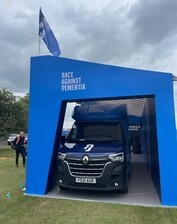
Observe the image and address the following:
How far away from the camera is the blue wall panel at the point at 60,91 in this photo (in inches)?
272

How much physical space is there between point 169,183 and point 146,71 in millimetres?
2958

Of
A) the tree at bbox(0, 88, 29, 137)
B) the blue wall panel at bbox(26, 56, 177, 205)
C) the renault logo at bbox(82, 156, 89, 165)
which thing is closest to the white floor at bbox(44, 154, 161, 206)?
the blue wall panel at bbox(26, 56, 177, 205)

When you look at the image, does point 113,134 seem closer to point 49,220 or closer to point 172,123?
point 172,123

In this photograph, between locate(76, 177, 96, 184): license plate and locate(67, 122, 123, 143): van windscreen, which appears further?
locate(67, 122, 123, 143): van windscreen

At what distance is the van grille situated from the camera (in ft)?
22.9

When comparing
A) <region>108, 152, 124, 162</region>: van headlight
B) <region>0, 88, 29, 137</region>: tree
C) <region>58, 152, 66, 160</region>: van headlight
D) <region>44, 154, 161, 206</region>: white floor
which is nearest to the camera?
<region>44, 154, 161, 206</region>: white floor

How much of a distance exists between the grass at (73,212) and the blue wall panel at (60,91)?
1.05 meters

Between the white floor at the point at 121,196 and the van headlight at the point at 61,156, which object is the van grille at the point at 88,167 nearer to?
the van headlight at the point at 61,156

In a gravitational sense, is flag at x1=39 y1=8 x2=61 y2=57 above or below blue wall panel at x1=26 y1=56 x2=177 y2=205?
above

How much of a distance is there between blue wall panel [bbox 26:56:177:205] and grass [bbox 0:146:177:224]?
1.05 m

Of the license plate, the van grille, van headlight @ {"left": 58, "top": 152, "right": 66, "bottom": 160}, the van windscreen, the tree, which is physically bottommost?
the license plate

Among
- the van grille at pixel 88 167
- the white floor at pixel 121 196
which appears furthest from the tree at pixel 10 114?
the van grille at pixel 88 167

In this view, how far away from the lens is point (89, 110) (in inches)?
354

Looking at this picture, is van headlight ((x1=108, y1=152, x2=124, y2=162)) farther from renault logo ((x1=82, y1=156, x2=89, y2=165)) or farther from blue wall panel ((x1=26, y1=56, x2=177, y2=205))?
blue wall panel ((x1=26, y1=56, x2=177, y2=205))
